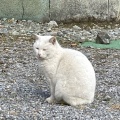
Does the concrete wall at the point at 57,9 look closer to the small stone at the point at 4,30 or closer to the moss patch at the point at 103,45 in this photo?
the small stone at the point at 4,30

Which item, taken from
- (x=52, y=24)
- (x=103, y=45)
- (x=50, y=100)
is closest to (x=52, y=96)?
(x=50, y=100)

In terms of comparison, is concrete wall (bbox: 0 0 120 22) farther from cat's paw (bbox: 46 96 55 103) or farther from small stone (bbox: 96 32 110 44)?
cat's paw (bbox: 46 96 55 103)

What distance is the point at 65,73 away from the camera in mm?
6133

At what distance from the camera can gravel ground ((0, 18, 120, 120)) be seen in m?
5.63

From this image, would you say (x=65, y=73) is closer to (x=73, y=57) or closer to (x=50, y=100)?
(x=73, y=57)

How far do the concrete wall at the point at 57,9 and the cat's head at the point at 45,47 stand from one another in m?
7.01

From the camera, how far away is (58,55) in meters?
6.25

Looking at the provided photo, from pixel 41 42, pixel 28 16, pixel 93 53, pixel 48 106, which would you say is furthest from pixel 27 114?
pixel 28 16

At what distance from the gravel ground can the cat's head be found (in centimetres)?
60

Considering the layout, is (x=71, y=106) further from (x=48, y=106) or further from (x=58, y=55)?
(x=58, y=55)

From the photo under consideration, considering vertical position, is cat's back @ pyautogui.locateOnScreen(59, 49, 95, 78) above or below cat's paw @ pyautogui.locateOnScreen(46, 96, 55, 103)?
above

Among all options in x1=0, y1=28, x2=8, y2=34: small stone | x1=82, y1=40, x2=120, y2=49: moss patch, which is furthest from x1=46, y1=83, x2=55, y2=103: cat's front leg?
x1=0, y1=28, x2=8, y2=34: small stone

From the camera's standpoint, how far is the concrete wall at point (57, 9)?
1307 centimetres

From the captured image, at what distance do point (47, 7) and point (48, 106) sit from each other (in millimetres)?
7434
